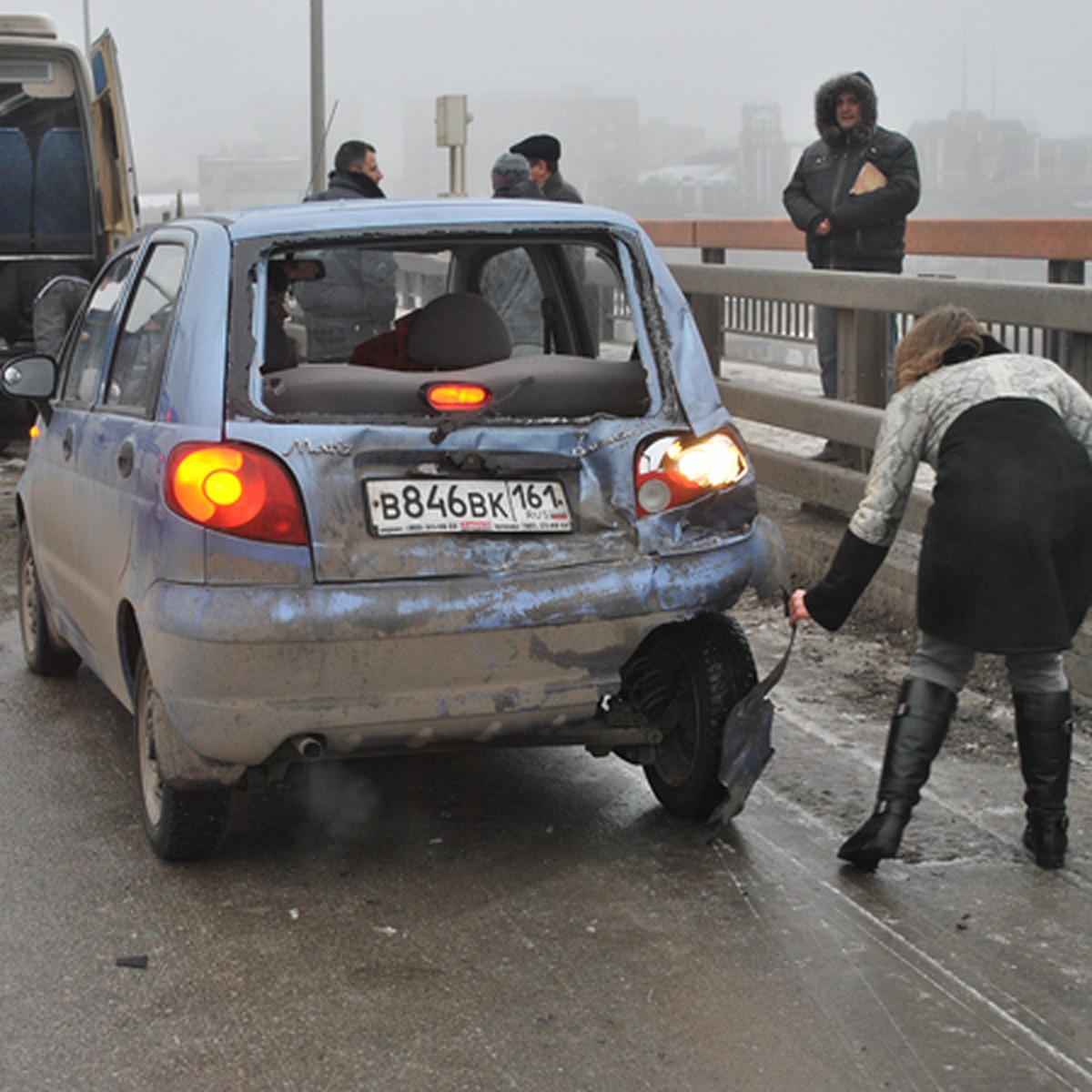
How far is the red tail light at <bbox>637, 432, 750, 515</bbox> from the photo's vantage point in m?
4.77

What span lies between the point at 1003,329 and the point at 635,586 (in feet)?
10.5

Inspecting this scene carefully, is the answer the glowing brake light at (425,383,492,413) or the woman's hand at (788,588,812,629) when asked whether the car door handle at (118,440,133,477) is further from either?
the woman's hand at (788,588,812,629)

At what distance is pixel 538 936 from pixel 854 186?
636 cm

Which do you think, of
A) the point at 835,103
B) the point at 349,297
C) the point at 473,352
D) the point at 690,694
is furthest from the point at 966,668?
the point at 349,297

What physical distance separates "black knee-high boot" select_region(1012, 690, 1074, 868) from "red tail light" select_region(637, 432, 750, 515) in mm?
938

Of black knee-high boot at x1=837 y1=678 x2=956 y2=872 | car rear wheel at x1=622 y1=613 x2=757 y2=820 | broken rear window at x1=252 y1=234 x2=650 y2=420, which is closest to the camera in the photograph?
black knee-high boot at x1=837 y1=678 x2=956 y2=872

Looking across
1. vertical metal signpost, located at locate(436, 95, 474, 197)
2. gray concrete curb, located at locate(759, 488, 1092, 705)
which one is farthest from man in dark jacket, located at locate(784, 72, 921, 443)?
vertical metal signpost, located at locate(436, 95, 474, 197)

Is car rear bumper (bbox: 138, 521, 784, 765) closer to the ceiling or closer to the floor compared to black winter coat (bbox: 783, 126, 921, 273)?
closer to the floor

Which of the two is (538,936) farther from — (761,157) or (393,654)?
(761,157)

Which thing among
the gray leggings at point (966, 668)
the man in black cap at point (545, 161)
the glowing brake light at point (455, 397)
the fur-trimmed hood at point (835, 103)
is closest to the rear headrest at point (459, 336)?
the glowing brake light at point (455, 397)

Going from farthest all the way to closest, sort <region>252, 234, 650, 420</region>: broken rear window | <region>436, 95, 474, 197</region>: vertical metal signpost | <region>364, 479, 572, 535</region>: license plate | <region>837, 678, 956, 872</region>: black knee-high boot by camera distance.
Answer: <region>436, 95, 474, 197</region>: vertical metal signpost, <region>252, 234, 650, 420</region>: broken rear window, <region>837, 678, 956, 872</region>: black knee-high boot, <region>364, 479, 572, 535</region>: license plate

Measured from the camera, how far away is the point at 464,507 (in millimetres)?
4590

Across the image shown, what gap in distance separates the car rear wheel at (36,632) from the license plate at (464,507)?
2.58m

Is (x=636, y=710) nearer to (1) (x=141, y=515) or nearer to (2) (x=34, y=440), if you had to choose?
(1) (x=141, y=515)
